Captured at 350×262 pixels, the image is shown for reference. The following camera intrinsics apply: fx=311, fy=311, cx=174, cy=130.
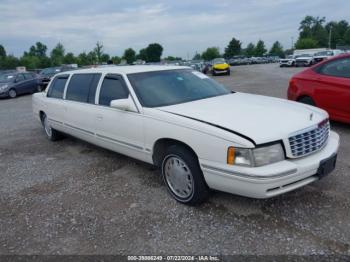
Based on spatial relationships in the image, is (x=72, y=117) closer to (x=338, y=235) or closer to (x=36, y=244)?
(x=36, y=244)

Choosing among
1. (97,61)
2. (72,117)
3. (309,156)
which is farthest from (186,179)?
(97,61)

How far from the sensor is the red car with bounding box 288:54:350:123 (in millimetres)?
5707

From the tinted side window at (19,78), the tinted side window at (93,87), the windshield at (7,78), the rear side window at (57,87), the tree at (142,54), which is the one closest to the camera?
the tinted side window at (93,87)

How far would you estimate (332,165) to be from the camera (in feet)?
10.9

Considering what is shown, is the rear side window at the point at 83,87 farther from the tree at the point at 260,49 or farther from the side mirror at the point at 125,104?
the tree at the point at 260,49

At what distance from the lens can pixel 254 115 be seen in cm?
331

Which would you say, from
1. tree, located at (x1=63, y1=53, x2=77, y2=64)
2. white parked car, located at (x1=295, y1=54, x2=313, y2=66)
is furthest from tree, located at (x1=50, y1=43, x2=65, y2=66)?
white parked car, located at (x1=295, y1=54, x2=313, y2=66)

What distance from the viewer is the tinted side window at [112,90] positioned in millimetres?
4227

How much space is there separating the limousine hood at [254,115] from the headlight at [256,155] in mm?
86

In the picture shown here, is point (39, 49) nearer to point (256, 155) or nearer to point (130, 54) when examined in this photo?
point (130, 54)

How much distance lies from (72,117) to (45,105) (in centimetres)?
149

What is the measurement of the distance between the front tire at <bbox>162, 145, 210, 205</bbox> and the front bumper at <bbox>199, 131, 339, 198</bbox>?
0.15m

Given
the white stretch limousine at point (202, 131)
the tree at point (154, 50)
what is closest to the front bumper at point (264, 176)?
the white stretch limousine at point (202, 131)

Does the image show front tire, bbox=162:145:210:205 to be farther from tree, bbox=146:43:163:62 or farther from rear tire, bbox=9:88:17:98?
tree, bbox=146:43:163:62
